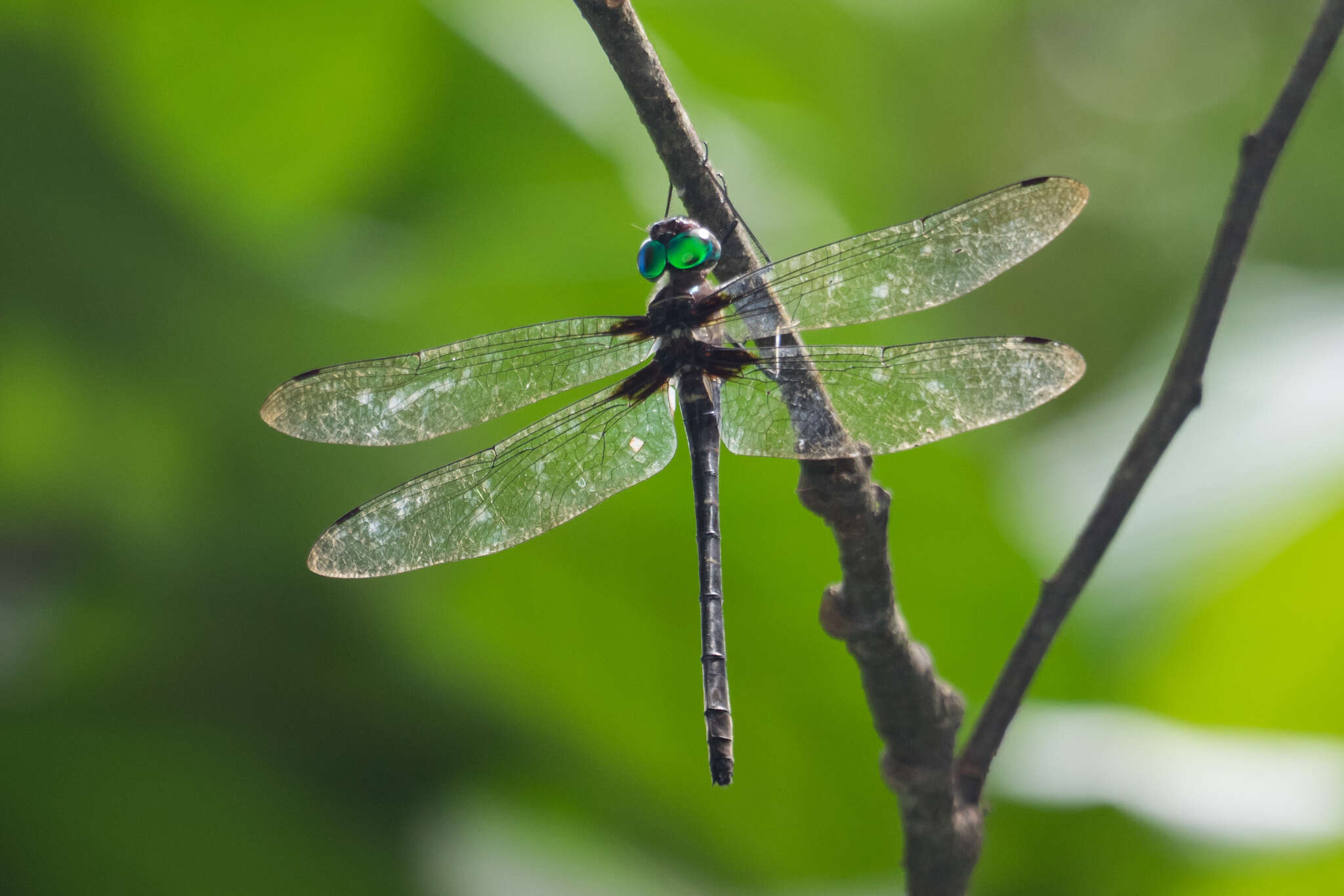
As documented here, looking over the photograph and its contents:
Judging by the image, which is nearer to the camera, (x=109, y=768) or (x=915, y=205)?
Answer: (x=109, y=768)

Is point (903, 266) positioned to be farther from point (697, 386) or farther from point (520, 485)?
point (520, 485)

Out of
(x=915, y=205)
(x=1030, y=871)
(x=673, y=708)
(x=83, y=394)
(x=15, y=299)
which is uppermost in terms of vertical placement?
(x=15, y=299)

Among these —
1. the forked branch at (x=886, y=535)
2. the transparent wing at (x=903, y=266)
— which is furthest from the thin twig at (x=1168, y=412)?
the transparent wing at (x=903, y=266)

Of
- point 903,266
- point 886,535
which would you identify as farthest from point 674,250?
point 886,535

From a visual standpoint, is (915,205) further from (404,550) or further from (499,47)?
(404,550)

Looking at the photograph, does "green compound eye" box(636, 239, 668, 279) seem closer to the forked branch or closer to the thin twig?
the forked branch

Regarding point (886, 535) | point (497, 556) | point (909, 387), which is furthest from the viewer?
point (497, 556)

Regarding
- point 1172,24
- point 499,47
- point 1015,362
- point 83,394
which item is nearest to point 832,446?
point 1015,362
